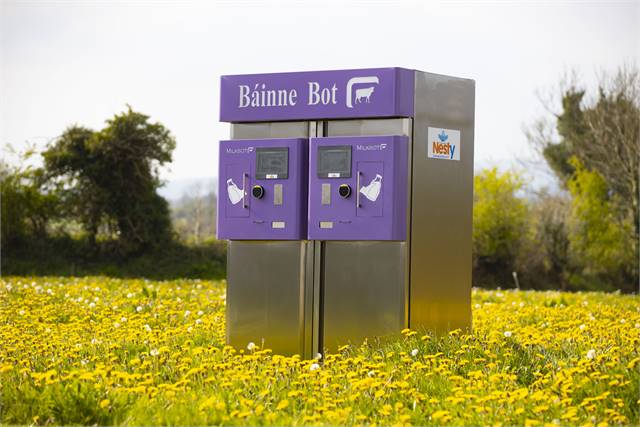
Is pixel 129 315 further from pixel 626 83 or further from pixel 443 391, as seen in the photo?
pixel 626 83

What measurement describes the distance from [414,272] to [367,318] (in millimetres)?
634

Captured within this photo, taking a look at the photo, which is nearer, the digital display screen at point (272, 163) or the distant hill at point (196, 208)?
the digital display screen at point (272, 163)

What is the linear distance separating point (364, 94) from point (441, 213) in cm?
140

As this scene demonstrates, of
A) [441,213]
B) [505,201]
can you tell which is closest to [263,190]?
[441,213]

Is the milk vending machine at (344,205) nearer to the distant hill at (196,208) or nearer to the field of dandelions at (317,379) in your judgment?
the field of dandelions at (317,379)

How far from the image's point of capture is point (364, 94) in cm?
902

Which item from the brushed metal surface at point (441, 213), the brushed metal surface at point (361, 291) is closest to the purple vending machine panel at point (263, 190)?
the brushed metal surface at point (361, 291)

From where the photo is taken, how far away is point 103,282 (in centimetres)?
1711

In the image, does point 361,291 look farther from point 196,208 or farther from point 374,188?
point 196,208

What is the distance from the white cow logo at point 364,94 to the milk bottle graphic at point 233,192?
1.51m

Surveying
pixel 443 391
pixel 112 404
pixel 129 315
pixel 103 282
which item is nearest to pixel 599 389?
pixel 443 391

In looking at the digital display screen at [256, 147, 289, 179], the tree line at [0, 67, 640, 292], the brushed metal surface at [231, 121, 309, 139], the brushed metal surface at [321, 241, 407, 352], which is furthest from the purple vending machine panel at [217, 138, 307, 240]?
the tree line at [0, 67, 640, 292]

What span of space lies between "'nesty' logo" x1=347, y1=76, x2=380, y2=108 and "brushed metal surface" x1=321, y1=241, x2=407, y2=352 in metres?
1.37

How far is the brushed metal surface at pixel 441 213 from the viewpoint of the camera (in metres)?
9.01
